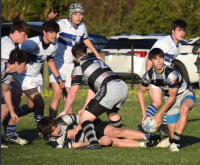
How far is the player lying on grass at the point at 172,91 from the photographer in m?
7.16

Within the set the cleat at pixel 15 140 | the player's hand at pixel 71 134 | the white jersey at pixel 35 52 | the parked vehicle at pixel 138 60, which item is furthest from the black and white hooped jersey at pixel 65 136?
the parked vehicle at pixel 138 60

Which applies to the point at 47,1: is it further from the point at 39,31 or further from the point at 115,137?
the point at 115,137

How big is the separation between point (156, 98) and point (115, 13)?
2465 cm

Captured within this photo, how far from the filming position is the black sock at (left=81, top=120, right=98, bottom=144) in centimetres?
728

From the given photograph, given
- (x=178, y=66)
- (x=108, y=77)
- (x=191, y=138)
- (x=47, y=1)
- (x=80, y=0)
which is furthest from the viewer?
(x=80, y=0)

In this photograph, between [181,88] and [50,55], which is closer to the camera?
[181,88]

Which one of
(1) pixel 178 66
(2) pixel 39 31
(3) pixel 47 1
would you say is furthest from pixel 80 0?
(1) pixel 178 66

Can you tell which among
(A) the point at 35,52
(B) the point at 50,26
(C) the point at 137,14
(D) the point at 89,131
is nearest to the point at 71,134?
(D) the point at 89,131

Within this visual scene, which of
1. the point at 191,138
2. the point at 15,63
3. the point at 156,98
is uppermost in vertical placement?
the point at 15,63

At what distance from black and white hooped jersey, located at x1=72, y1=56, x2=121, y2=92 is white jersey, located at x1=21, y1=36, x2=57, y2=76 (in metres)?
1.15

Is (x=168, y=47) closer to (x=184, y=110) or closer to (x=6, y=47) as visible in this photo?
(x=184, y=110)

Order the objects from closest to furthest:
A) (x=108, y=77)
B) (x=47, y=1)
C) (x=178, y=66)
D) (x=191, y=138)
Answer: (x=108, y=77)
(x=191, y=138)
(x=178, y=66)
(x=47, y=1)

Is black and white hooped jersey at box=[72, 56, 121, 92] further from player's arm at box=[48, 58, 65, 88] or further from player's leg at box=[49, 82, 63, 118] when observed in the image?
player's leg at box=[49, 82, 63, 118]

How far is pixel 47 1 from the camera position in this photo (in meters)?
26.7
